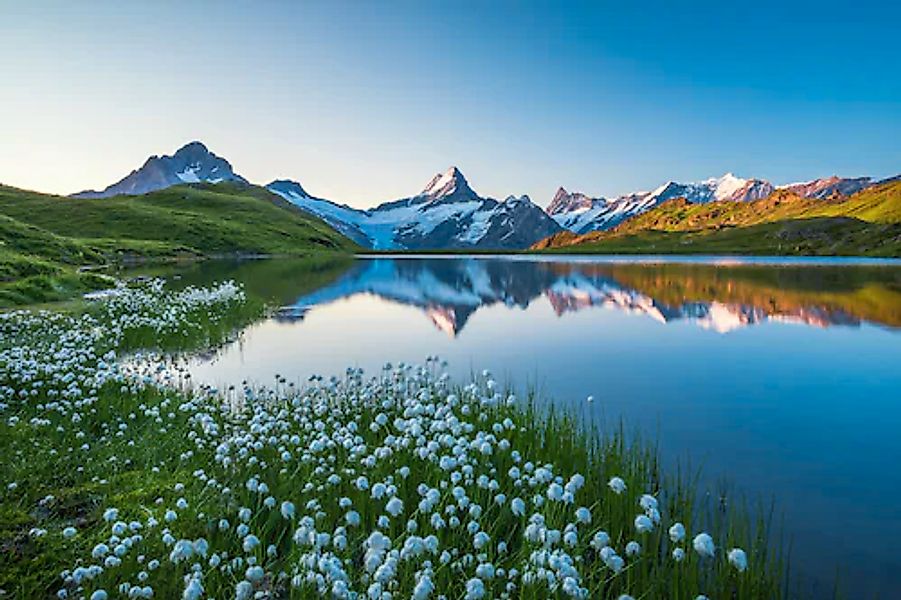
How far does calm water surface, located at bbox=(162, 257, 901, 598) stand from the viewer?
1193cm

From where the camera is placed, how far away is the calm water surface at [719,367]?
1193cm

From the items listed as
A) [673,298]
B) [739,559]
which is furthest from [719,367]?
[673,298]

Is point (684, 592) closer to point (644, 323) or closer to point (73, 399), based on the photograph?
point (73, 399)

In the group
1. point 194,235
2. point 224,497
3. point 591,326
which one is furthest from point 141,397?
point 194,235

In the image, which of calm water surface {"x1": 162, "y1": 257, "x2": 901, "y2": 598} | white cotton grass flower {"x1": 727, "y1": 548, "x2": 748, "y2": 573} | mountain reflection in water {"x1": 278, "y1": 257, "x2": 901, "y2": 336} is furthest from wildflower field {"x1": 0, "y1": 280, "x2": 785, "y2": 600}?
mountain reflection in water {"x1": 278, "y1": 257, "x2": 901, "y2": 336}

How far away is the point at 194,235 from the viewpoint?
175625 mm

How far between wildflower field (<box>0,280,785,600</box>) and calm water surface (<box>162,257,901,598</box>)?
2.09 metres

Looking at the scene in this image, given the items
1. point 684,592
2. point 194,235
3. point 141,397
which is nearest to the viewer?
point 684,592

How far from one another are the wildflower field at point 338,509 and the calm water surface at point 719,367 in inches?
82.1

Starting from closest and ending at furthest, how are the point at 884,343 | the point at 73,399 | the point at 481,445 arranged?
the point at 481,445
the point at 73,399
the point at 884,343

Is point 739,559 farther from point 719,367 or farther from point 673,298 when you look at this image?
point 673,298

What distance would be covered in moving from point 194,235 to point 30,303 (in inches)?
6023

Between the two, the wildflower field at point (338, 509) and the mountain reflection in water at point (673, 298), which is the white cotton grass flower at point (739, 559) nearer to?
the wildflower field at point (338, 509)

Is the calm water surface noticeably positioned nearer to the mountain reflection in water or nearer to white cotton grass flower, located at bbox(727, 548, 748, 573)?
the mountain reflection in water
